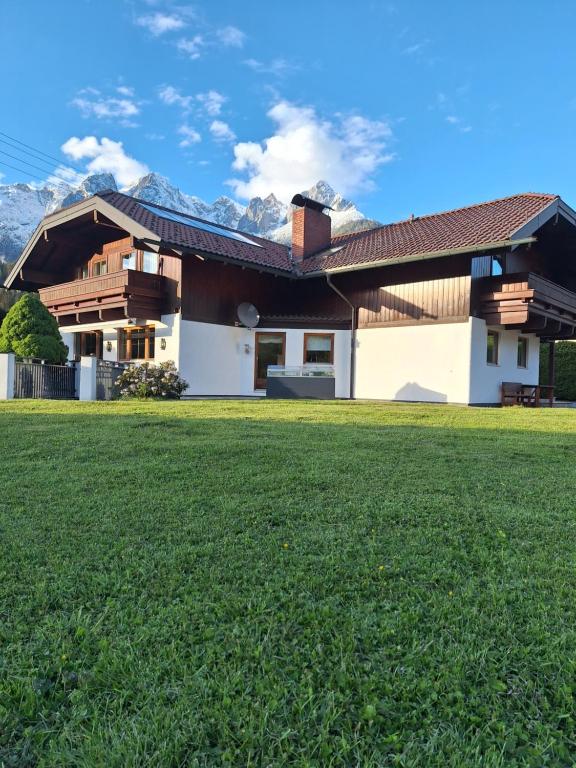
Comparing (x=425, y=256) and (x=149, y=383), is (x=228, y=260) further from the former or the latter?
(x=425, y=256)

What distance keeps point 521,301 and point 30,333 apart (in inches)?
565

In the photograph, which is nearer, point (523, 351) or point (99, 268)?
point (523, 351)

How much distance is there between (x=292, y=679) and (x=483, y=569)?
52.9 inches

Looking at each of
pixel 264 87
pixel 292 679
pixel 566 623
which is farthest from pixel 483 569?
pixel 264 87

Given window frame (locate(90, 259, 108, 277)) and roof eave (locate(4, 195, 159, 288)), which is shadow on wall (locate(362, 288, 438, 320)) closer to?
roof eave (locate(4, 195, 159, 288))

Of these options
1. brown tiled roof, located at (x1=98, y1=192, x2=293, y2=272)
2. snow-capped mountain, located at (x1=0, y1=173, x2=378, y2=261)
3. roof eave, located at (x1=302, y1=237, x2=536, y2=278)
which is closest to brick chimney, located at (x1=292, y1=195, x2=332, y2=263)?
brown tiled roof, located at (x1=98, y1=192, x2=293, y2=272)

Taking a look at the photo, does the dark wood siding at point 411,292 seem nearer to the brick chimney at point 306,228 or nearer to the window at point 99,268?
the brick chimney at point 306,228

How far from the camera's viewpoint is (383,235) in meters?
18.0

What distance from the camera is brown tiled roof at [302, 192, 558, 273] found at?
13.6 metres

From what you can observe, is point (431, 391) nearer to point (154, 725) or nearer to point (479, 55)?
point (479, 55)

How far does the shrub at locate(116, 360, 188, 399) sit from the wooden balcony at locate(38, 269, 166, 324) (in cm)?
227

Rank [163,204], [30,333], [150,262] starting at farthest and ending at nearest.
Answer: [163,204], [150,262], [30,333]

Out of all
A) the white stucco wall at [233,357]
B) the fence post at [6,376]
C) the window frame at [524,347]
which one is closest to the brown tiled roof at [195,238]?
the white stucco wall at [233,357]

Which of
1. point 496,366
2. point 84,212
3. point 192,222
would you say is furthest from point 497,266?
point 84,212
